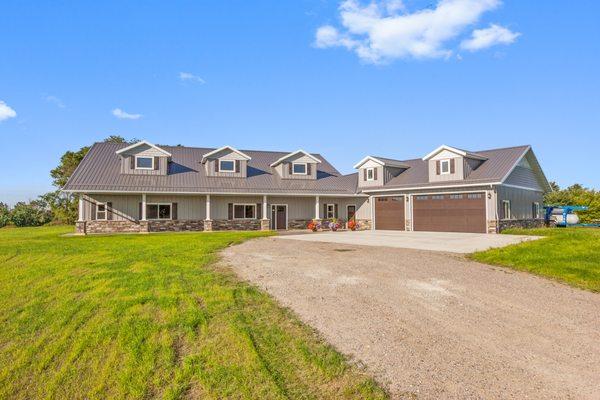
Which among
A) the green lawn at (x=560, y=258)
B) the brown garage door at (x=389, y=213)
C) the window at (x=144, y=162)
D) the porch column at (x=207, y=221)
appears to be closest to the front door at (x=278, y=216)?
the porch column at (x=207, y=221)

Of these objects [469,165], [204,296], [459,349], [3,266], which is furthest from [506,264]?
[469,165]

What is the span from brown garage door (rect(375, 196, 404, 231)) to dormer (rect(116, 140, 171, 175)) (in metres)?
16.6

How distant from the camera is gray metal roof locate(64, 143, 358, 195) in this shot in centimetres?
2423

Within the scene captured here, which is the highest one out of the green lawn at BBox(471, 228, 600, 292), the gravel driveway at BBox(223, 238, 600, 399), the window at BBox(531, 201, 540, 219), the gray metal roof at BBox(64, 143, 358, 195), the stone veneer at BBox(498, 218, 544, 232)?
the gray metal roof at BBox(64, 143, 358, 195)

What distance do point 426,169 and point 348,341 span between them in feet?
87.4

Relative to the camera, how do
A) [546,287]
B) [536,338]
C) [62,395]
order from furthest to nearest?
[546,287]
[536,338]
[62,395]

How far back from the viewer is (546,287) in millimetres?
7977

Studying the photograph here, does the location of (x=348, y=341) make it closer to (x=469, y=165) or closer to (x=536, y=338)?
(x=536, y=338)

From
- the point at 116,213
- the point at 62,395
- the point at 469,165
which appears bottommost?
the point at 62,395

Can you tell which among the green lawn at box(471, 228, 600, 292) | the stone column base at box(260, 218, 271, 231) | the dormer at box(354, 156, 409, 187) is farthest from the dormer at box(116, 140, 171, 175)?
the green lawn at box(471, 228, 600, 292)

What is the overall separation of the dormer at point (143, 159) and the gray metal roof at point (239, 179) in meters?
0.47

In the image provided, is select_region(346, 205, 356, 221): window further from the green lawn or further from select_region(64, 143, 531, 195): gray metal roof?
the green lawn

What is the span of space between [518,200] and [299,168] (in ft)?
53.9

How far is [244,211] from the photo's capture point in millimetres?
27531
